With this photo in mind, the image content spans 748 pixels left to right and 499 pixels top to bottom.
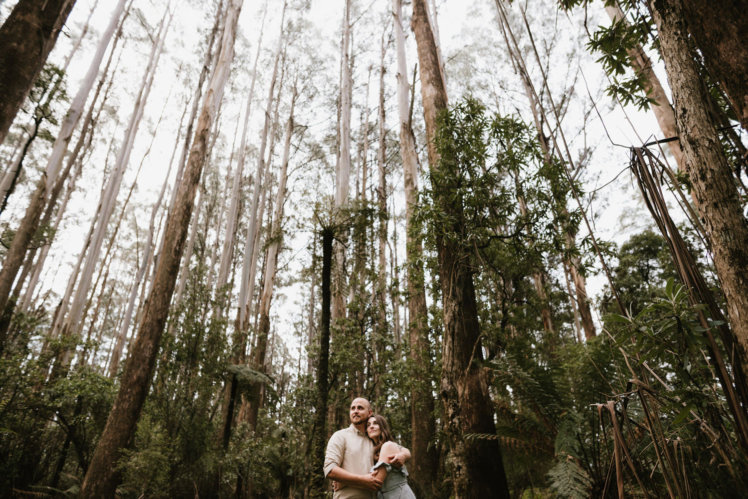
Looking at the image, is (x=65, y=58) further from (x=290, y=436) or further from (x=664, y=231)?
(x=664, y=231)

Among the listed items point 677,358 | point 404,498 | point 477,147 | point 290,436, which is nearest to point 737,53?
point 677,358

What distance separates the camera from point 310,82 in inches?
609

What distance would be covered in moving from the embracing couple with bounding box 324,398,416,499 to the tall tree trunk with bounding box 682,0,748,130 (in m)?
2.09

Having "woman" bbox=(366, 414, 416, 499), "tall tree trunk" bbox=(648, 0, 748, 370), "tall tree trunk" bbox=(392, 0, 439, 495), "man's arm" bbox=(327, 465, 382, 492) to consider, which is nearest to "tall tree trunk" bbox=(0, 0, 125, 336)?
"man's arm" bbox=(327, 465, 382, 492)

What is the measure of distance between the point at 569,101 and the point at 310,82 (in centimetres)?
975

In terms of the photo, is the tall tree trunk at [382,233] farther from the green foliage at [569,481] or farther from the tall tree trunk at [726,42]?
the tall tree trunk at [726,42]

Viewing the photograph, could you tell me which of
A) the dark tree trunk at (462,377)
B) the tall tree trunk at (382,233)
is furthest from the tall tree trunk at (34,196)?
the tall tree trunk at (382,233)

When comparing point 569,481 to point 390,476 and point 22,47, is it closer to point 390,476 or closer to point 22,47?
point 390,476

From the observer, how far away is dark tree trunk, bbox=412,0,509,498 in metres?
2.60

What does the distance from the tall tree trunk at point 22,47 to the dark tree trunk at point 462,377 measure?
109 inches

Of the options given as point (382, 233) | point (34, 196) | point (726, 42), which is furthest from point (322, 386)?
point (34, 196)

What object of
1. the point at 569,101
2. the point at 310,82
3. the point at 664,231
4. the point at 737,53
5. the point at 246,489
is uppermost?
the point at 310,82

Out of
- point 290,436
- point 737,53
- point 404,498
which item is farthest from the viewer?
point 290,436

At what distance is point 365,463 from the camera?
223 cm
